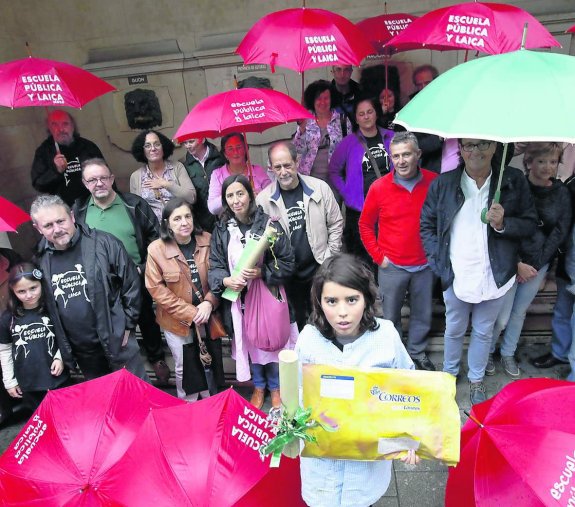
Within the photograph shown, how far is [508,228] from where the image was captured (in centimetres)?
297

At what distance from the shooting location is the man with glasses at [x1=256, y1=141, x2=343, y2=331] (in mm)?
3553

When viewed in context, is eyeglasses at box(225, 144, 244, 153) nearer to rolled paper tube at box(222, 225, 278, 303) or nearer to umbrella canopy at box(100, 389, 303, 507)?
rolled paper tube at box(222, 225, 278, 303)

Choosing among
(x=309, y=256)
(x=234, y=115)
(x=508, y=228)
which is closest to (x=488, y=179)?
(x=508, y=228)

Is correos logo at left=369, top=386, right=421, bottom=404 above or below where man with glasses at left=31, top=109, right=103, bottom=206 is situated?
below

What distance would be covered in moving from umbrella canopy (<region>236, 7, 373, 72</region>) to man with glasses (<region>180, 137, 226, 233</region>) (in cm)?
99

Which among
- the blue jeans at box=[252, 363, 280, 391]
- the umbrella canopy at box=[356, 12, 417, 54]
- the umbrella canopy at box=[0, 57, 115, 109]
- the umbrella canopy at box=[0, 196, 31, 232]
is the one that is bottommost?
the blue jeans at box=[252, 363, 280, 391]

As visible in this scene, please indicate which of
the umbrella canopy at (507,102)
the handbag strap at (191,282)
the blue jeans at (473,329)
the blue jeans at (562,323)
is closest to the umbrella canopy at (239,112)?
the handbag strap at (191,282)

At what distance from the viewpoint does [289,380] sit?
1.50 m

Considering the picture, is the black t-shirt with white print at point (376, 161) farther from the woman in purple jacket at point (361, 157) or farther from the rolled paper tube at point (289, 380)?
the rolled paper tube at point (289, 380)

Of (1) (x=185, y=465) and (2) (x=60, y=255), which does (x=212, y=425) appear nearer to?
(1) (x=185, y=465)

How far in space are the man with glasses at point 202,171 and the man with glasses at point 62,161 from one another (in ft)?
3.13

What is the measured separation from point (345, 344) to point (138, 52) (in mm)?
5851

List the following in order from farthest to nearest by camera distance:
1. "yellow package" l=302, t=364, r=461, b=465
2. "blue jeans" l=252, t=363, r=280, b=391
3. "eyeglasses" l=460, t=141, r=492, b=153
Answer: "blue jeans" l=252, t=363, r=280, b=391, "eyeglasses" l=460, t=141, r=492, b=153, "yellow package" l=302, t=364, r=461, b=465

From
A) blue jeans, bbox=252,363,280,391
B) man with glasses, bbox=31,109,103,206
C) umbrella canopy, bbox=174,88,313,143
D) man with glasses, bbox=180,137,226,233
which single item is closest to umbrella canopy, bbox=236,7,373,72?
umbrella canopy, bbox=174,88,313,143
